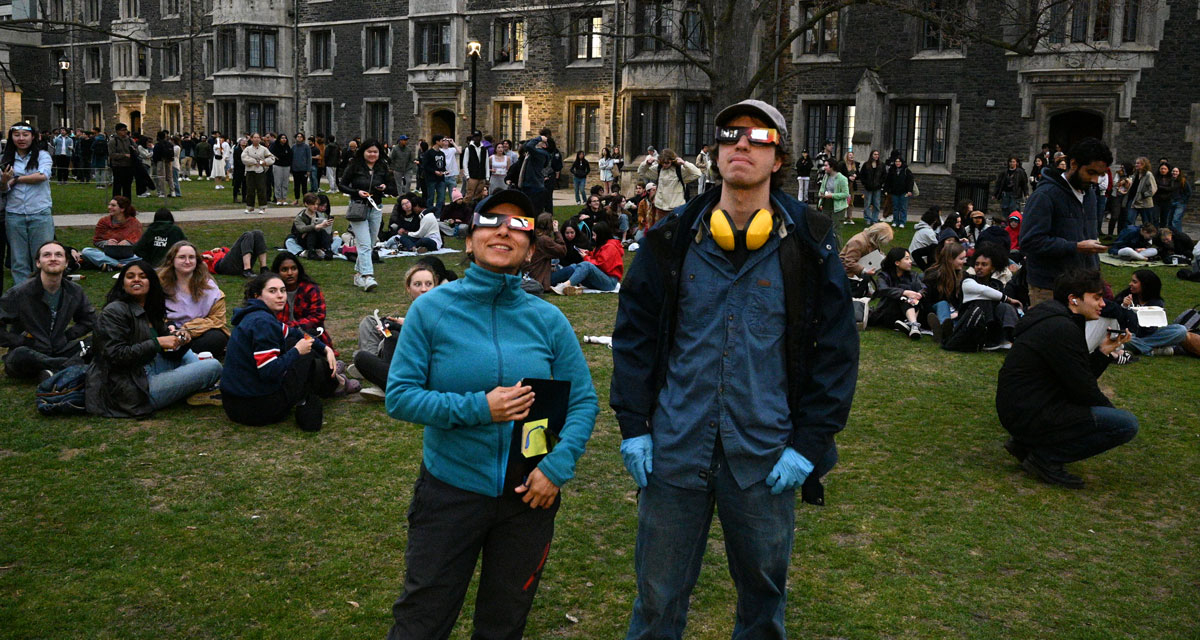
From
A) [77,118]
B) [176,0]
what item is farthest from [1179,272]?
[77,118]

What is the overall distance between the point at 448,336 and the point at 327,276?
38.8 ft

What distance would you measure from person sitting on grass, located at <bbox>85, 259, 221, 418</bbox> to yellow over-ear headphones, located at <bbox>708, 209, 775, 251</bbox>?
5.51 metres

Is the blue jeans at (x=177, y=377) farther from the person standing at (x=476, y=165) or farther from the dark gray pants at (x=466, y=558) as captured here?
the person standing at (x=476, y=165)

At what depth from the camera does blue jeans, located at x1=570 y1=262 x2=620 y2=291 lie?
14.2 meters

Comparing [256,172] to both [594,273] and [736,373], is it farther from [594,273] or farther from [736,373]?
[736,373]

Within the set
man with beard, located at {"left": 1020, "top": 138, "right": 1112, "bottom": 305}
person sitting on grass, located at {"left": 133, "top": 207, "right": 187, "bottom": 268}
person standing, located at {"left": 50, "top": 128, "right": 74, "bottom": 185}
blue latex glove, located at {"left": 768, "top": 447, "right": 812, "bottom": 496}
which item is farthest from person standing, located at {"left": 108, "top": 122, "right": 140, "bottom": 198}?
blue latex glove, located at {"left": 768, "top": 447, "right": 812, "bottom": 496}

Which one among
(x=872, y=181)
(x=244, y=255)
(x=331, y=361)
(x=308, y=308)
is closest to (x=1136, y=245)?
(x=872, y=181)

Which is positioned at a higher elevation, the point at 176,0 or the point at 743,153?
the point at 176,0

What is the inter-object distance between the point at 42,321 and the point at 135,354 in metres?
1.91

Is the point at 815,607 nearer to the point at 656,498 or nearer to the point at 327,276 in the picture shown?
the point at 656,498

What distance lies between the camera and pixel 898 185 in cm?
2455

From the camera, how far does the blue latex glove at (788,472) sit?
3178 millimetres

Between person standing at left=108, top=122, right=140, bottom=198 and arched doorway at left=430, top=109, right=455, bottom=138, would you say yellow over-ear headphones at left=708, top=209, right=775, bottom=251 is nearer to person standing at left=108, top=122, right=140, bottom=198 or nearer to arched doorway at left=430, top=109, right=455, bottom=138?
person standing at left=108, top=122, right=140, bottom=198

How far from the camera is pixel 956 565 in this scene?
17.4ft
